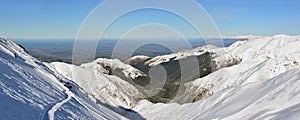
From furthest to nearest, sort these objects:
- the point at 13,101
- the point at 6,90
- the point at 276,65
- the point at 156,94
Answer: the point at 156,94
the point at 276,65
the point at 6,90
the point at 13,101

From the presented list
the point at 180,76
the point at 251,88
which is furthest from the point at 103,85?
the point at 251,88

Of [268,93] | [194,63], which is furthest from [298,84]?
[194,63]

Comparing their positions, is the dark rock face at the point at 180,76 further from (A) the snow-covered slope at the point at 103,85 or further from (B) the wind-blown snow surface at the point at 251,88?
(A) the snow-covered slope at the point at 103,85

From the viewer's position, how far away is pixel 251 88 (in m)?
39.8

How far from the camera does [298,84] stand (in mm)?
28312

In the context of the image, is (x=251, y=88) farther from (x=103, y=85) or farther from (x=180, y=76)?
(x=180, y=76)

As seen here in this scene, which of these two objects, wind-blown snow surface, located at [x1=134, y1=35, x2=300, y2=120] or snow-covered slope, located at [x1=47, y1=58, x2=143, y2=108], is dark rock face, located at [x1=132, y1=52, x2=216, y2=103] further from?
snow-covered slope, located at [x1=47, y1=58, x2=143, y2=108]

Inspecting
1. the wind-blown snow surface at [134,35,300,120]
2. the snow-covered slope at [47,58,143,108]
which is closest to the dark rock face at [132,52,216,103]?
the wind-blown snow surface at [134,35,300,120]

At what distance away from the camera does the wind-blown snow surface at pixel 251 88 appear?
27.2 m

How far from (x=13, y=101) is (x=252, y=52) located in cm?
14071

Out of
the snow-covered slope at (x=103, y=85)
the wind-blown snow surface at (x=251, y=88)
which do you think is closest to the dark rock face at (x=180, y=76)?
the wind-blown snow surface at (x=251, y=88)

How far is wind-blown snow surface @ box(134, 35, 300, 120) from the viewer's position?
27188 millimetres

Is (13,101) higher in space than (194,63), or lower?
higher

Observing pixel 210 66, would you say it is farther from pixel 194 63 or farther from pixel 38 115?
pixel 38 115
